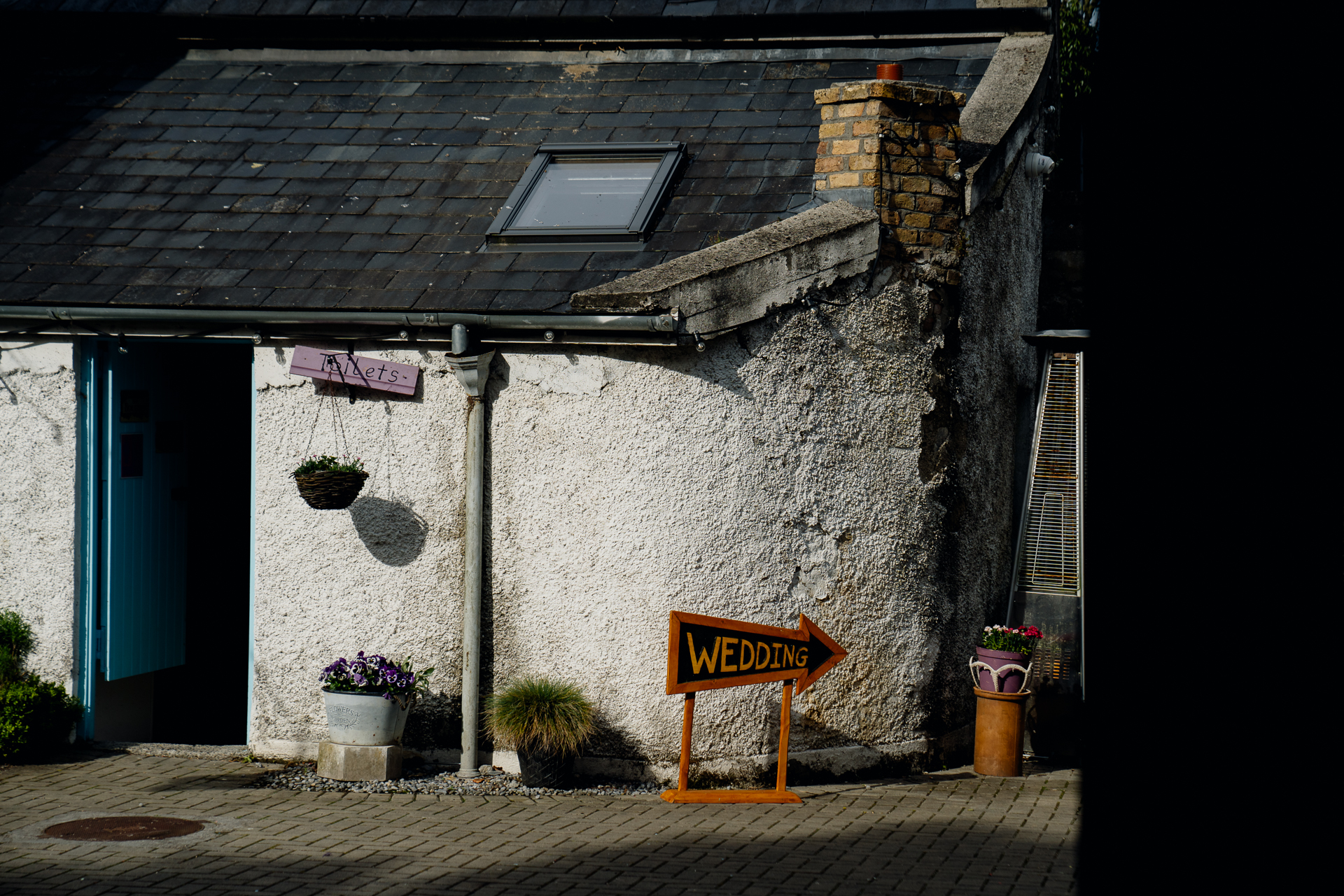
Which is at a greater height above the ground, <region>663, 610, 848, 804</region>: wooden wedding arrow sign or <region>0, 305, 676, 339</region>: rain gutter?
<region>0, 305, 676, 339</region>: rain gutter

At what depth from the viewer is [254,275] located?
24.5 ft

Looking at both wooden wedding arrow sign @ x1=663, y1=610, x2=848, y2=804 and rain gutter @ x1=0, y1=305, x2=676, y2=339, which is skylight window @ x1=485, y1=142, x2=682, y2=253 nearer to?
rain gutter @ x1=0, y1=305, x2=676, y2=339

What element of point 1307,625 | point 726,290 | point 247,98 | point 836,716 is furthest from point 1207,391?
point 247,98

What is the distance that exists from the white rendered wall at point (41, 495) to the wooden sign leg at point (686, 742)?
12.9 ft

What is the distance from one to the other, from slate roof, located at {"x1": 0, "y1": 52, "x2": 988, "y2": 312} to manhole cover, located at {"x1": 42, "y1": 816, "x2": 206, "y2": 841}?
117 inches

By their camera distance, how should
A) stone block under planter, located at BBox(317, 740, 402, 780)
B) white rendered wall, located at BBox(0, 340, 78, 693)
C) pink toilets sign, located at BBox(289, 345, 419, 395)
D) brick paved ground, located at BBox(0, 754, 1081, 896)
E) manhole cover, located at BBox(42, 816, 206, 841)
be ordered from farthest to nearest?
white rendered wall, located at BBox(0, 340, 78, 693) → pink toilets sign, located at BBox(289, 345, 419, 395) → stone block under planter, located at BBox(317, 740, 402, 780) → manhole cover, located at BBox(42, 816, 206, 841) → brick paved ground, located at BBox(0, 754, 1081, 896)

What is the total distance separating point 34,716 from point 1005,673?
19.3ft

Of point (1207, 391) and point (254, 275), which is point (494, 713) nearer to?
point (254, 275)

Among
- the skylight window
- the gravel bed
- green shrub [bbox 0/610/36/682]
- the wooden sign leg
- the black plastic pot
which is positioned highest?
the skylight window

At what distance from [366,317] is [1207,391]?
6302 mm

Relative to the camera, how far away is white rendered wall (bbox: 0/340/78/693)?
7434 millimetres

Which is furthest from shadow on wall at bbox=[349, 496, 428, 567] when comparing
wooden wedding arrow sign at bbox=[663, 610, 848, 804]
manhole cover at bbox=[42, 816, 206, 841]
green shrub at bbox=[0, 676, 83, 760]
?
green shrub at bbox=[0, 676, 83, 760]

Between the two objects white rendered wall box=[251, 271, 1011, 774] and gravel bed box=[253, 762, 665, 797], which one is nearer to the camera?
gravel bed box=[253, 762, 665, 797]

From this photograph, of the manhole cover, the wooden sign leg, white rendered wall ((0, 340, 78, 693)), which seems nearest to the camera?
the manhole cover
